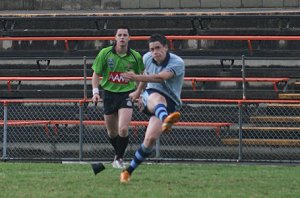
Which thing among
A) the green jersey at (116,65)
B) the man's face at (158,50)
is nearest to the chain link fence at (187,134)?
the green jersey at (116,65)

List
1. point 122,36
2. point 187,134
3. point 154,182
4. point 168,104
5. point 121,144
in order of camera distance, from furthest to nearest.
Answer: point 187,134
point 121,144
point 122,36
point 168,104
point 154,182

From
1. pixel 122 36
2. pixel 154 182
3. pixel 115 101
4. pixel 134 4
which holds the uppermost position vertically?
pixel 122 36

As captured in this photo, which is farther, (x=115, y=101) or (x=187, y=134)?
(x=187, y=134)

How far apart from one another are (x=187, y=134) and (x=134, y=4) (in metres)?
8.84

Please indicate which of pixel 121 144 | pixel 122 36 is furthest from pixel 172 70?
pixel 121 144

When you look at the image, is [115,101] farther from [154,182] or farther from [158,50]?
[154,182]

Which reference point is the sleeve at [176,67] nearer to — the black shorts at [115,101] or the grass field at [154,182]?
the grass field at [154,182]

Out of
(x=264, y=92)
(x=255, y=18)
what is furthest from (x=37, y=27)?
(x=264, y=92)

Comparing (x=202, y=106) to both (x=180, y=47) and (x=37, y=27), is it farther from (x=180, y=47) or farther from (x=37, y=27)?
(x=37, y=27)

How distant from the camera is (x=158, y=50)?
11609 mm

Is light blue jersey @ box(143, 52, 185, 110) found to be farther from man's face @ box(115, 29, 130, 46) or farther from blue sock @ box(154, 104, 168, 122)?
man's face @ box(115, 29, 130, 46)

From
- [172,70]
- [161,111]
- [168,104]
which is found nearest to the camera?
[161,111]

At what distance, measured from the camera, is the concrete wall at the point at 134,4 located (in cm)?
2550

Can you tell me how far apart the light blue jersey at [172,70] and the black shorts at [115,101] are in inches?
56.4
